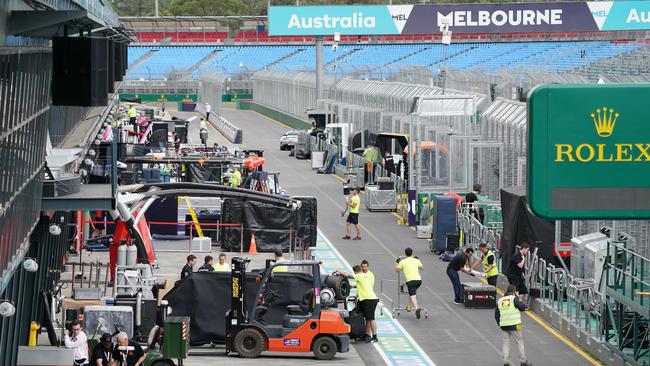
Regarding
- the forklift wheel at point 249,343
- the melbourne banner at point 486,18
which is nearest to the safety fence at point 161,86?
the melbourne banner at point 486,18

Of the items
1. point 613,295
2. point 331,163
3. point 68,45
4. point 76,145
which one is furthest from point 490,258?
point 331,163

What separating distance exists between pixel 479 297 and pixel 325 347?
6.23 m

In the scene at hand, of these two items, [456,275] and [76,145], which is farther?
[76,145]

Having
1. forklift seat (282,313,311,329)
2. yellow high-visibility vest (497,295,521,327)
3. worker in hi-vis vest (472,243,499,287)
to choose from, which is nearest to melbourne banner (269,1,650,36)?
worker in hi-vis vest (472,243,499,287)

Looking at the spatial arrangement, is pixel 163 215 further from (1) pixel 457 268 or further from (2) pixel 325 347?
(2) pixel 325 347

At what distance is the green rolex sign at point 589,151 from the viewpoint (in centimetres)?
1717

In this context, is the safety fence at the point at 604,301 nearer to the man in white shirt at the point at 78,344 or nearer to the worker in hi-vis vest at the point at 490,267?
the worker in hi-vis vest at the point at 490,267

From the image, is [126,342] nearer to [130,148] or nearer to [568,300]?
[568,300]

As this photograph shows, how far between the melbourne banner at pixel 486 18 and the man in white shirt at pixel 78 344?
80504mm

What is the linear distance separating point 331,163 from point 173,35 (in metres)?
75.7

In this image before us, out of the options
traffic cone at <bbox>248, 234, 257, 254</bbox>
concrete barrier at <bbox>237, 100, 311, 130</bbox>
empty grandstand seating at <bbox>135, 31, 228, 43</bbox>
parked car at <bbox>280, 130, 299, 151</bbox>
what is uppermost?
empty grandstand seating at <bbox>135, 31, 228, 43</bbox>

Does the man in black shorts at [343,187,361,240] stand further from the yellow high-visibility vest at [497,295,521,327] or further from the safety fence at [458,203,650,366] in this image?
the yellow high-visibility vest at [497,295,521,327]

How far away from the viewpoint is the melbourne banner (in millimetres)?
101688

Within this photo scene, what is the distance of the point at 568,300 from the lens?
86.9ft
